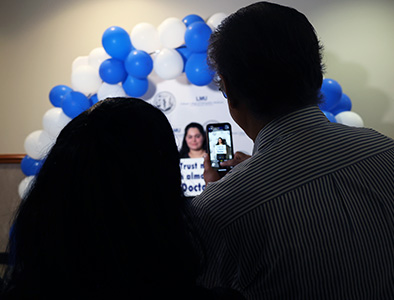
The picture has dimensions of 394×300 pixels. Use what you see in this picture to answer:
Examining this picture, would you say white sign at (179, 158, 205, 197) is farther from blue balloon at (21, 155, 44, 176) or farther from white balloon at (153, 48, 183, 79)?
blue balloon at (21, 155, 44, 176)

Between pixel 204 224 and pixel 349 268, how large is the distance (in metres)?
0.31

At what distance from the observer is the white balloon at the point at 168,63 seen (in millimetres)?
2857

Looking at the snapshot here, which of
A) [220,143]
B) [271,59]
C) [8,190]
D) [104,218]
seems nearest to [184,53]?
[220,143]

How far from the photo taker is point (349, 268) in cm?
70

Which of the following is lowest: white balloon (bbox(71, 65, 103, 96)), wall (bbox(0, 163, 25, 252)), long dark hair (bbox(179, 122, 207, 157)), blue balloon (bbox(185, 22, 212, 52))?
wall (bbox(0, 163, 25, 252))

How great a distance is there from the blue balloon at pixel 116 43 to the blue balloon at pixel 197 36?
53cm

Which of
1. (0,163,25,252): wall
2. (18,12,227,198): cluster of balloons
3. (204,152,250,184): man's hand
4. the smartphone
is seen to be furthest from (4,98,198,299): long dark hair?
(0,163,25,252): wall

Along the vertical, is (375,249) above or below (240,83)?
below

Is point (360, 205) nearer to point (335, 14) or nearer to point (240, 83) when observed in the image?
point (240, 83)

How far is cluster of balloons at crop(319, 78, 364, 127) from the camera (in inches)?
105

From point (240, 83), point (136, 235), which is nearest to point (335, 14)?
point (240, 83)

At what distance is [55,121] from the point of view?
3.04m

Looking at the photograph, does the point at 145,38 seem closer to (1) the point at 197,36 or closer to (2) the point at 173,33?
(2) the point at 173,33

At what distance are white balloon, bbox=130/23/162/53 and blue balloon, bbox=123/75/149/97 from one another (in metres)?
0.29
